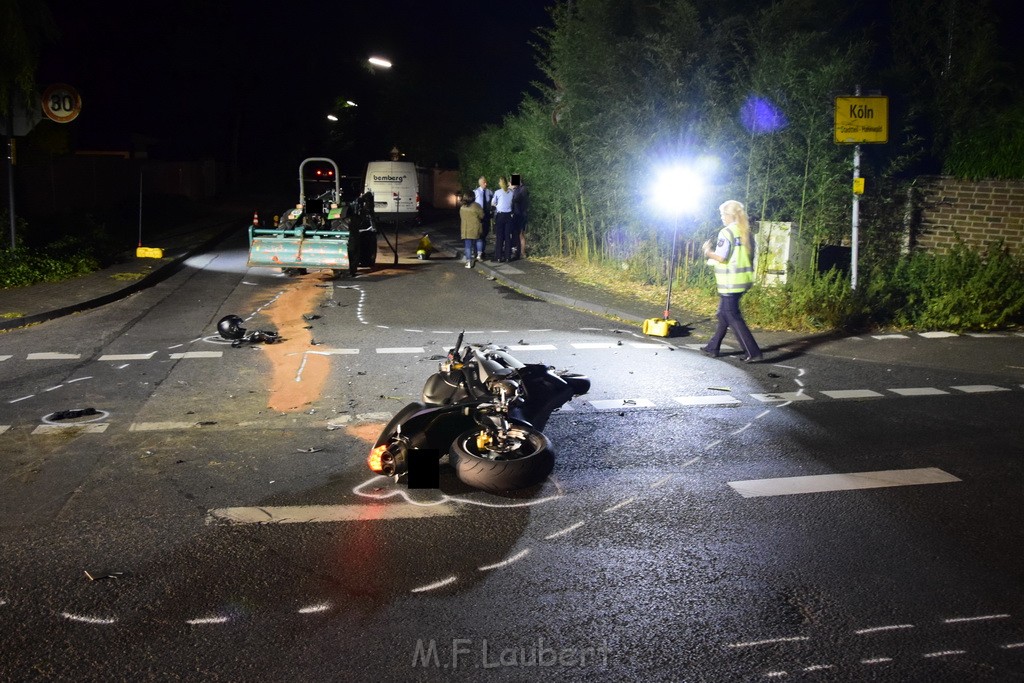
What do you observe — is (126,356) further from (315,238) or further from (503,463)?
(315,238)

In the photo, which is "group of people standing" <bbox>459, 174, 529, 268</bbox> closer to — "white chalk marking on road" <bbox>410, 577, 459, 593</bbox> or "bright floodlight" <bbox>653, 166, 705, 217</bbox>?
"bright floodlight" <bbox>653, 166, 705, 217</bbox>

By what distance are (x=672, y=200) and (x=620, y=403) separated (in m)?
7.28

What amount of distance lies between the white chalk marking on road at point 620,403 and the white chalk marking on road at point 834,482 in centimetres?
208

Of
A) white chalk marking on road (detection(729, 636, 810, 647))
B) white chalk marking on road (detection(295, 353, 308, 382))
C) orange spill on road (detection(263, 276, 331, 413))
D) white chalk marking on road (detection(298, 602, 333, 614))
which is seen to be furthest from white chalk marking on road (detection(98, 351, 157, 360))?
white chalk marking on road (detection(729, 636, 810, 647))

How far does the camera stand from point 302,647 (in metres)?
4.00

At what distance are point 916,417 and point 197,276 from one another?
14122 millimetres

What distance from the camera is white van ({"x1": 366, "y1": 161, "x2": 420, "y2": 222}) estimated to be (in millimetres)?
32219

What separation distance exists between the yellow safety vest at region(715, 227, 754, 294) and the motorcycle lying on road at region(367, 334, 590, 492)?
14.1ft

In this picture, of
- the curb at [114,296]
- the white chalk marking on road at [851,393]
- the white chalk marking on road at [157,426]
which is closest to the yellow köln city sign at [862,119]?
the white chalk marking on road at [851,393]

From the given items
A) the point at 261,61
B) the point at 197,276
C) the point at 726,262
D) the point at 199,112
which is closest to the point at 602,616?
the point at 726,262

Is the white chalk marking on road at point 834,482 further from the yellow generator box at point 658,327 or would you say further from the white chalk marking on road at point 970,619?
the yellow generator box at point 658,327

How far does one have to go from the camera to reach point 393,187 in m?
32.2

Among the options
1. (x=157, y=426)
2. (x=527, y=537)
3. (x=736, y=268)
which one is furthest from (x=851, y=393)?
(x=157, y=426)

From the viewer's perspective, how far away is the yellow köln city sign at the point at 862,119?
39.2 ft
